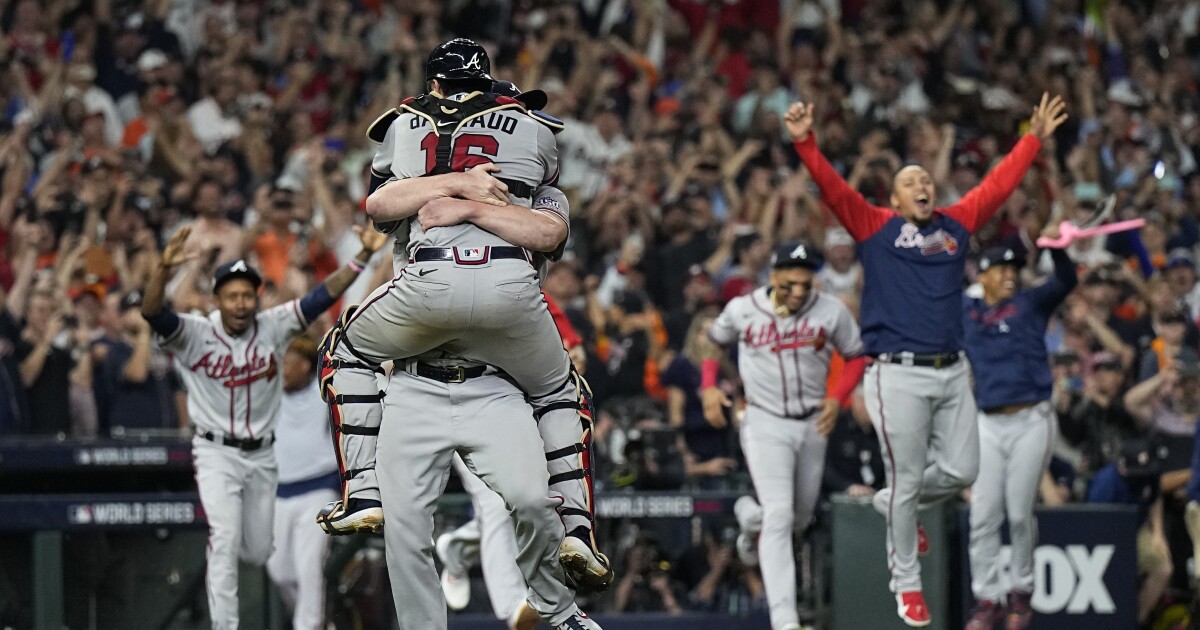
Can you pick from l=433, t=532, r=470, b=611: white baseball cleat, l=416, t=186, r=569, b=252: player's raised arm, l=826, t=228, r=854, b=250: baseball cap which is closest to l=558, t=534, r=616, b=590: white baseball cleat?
l=416, t=186, r=569, b=252: player's raised arm

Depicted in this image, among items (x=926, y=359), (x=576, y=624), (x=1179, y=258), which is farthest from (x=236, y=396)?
(x=1179, y=258)

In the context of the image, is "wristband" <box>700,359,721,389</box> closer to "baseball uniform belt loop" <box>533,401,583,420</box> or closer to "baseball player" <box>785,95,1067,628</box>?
"baseball player" <box>785,95,1067,628</box>

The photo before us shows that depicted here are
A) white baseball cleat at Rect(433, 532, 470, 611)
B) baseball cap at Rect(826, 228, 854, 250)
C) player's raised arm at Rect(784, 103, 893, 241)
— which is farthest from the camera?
baseball cap at Rect(826, 228, 854, 250)

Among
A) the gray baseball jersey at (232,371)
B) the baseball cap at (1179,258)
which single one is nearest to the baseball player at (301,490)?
the gray baseball jersey at (232,371)

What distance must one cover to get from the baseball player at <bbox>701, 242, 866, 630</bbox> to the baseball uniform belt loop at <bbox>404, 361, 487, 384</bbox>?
11.8 feet

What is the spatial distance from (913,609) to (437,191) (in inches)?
160

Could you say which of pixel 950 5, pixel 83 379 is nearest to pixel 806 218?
pixel 950 5

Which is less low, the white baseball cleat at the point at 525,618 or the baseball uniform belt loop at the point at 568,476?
the baseball uniform belt loop at the point at 568,476

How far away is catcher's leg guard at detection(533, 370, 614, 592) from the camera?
6.71 m

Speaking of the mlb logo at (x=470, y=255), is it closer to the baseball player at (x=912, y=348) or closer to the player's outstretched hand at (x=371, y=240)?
the player's outstretched hand at (x=371, y=240)

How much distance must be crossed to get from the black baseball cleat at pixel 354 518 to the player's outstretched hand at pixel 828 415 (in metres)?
3.89

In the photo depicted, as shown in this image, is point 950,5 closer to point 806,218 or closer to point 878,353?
point 806,218

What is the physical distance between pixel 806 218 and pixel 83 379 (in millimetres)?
5988

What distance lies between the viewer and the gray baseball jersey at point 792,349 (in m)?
10.0
